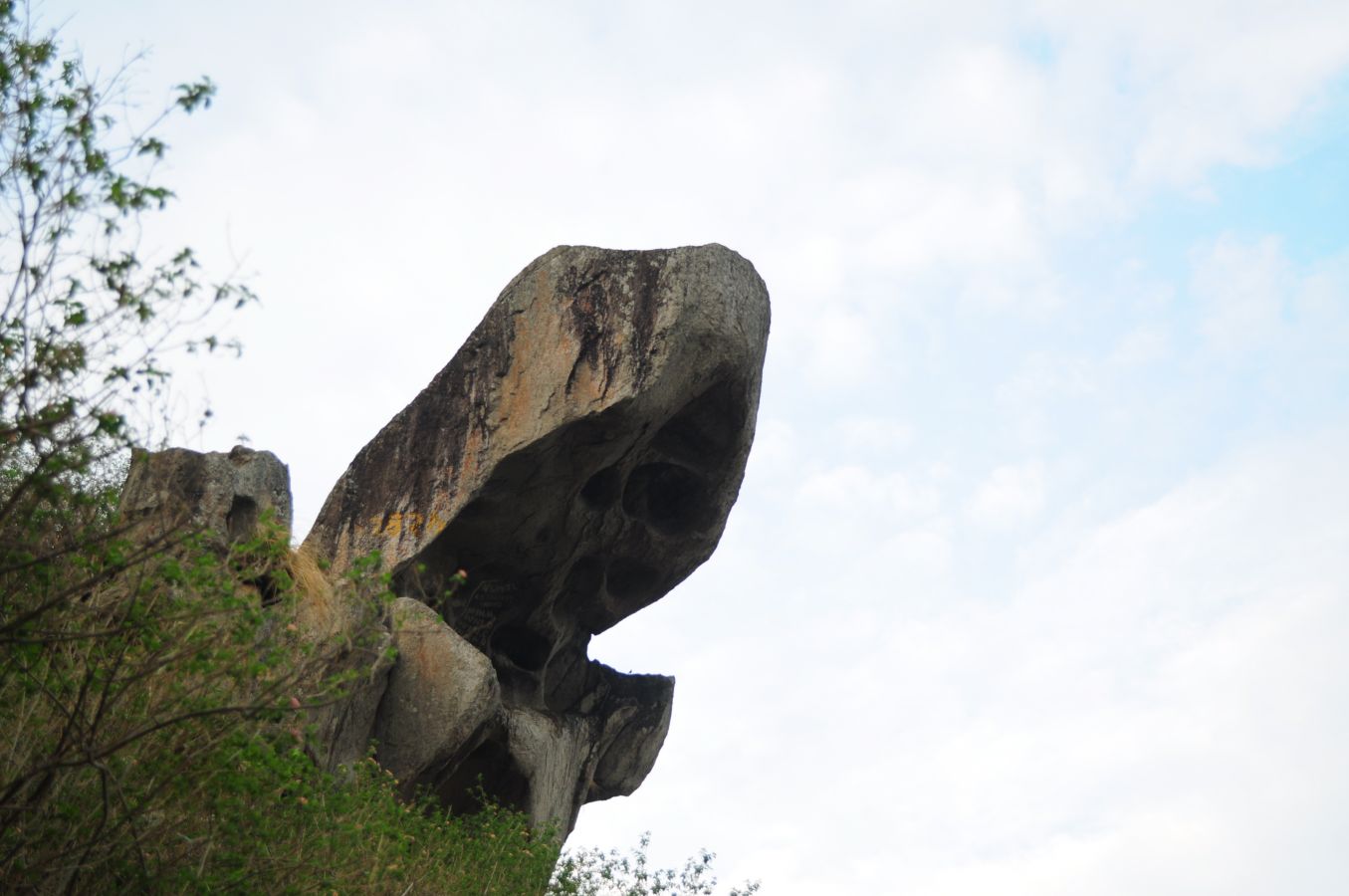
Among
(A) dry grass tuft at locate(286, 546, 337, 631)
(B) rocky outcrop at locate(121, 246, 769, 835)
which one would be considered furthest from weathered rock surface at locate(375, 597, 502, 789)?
(A) dry grass tuft at locate(286, 546, 337, 631)

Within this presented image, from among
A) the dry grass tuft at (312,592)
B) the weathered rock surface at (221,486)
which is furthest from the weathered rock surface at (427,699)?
the weathered rock surface at (221,486)

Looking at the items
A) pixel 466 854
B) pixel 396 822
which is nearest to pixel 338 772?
pixel 396 822

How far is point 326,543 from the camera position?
12.8 m

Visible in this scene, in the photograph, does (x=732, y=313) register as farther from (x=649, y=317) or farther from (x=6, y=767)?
(x=6, y=767)

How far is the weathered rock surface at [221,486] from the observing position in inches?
412

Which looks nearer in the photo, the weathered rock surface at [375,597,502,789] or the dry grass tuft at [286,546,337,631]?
the dry grass tuft at [286,546,337,631]

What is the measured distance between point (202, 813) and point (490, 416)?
5559 millimetres

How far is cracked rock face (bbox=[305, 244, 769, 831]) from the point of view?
1182 cm

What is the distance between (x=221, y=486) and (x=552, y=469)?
269 centimetres

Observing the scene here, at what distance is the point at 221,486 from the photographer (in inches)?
431

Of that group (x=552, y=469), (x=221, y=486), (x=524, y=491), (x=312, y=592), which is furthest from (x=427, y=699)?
(x=221, y=486)

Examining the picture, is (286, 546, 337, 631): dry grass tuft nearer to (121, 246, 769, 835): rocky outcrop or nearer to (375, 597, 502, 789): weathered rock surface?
(121, 246, 769, 835): rocky outcrop

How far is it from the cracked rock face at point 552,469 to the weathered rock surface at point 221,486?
1.07m

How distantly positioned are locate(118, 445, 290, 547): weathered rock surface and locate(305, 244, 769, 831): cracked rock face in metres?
1.07
